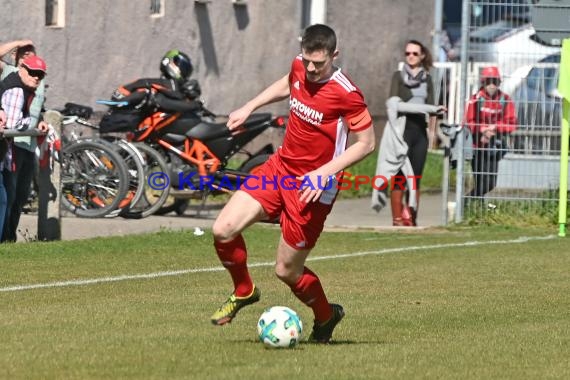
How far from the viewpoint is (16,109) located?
1525 centimetres

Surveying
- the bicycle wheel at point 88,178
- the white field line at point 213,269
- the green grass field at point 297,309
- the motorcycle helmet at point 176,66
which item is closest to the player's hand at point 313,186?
the green grass field at point 297,309

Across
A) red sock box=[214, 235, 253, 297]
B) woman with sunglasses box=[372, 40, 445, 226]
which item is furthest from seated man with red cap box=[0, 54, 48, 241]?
red sock box=[214, 235, 253, 297]

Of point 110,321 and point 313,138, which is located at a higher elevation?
point 313,138

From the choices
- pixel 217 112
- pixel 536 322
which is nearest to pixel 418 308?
pixel 536 322

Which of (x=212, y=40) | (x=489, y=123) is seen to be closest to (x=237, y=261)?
(x=489, y=123)

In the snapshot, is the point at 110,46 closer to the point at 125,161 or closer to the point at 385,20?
the point at 125,161

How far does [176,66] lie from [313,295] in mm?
9972

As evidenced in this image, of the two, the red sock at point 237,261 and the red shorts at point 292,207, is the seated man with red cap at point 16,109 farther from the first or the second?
the red shorts at point 292,207

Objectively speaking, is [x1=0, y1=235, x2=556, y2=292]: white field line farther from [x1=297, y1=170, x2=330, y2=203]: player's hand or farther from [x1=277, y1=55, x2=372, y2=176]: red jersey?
[x1=297, y1=170, x2=330, y2=203]: player's hand

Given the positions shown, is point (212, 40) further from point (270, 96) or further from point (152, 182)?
point (270, 96)

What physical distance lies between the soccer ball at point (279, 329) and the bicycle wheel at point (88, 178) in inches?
339

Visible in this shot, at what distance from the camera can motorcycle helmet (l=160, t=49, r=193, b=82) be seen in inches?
757

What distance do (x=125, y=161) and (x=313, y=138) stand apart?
28.3 feet

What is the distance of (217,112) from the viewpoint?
24.6m
